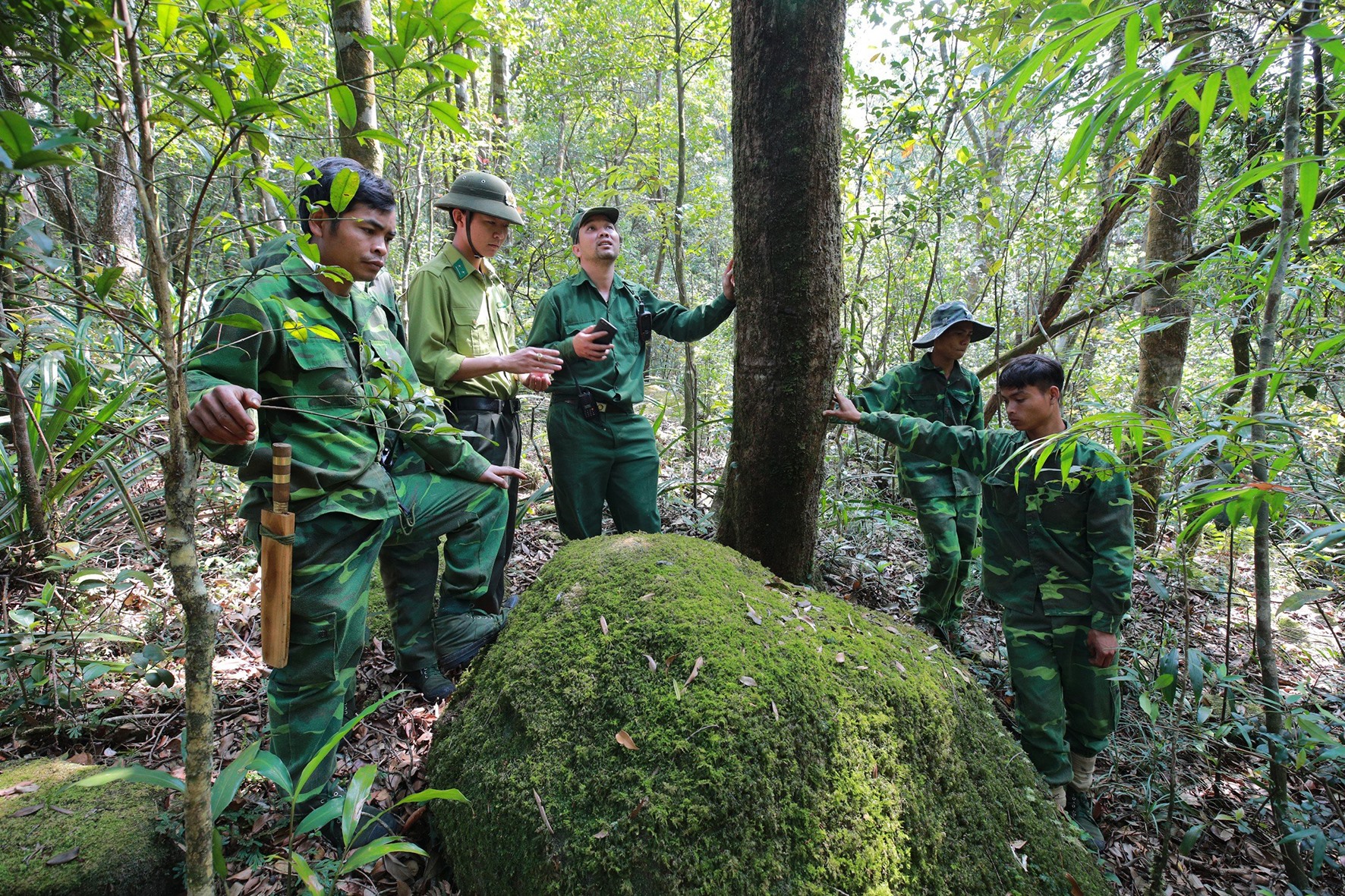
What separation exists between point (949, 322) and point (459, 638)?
143 inches

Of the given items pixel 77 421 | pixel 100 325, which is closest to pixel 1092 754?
pixel 77 421

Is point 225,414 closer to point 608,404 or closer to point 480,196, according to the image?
point 480,196

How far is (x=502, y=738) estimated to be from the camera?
2.01m

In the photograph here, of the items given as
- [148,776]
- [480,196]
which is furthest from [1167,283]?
[148,776]

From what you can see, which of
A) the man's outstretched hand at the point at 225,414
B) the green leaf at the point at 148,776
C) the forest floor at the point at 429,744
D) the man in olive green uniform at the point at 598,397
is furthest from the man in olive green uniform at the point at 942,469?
the green leaf at the point at 148,776

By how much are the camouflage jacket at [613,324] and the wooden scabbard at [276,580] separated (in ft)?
6.57

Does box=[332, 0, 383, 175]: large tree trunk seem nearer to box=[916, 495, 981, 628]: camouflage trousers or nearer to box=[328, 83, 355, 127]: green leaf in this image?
box=[328, 83, 355, 127]: green leaf

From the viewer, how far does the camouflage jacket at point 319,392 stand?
208 cm

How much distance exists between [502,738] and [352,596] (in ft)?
2.71

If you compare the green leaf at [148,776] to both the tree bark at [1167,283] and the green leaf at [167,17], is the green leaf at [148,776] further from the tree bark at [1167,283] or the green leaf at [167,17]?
the tree bark at [1167,283]

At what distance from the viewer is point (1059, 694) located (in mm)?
2998

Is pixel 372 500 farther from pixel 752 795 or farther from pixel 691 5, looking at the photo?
pixel 691 5

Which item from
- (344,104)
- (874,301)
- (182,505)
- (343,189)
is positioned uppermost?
(874,301)

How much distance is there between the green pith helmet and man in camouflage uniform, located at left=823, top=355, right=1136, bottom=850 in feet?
6.73
